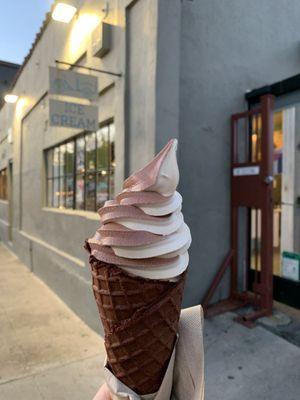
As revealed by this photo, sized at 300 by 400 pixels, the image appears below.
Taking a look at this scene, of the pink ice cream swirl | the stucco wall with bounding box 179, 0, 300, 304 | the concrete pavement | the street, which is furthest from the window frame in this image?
the pink ice cream swirl

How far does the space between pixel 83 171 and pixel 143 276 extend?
4472 mm

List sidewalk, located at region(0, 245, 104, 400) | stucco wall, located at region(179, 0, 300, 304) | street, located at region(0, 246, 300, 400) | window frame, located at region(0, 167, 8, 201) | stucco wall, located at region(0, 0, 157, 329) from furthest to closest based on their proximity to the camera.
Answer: window frame, located at region(0, 167, 8, 201), stucco wall, located at region(179, 0, 300, 304), stucco wall, located at region(0, 0, 157, 329), sidewalk, located at region(0, 245, 104, 400), street, located at region(0, 246, 300, 400)

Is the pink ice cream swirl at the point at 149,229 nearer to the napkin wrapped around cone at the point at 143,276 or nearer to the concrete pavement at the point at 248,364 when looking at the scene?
the napkin wrapped around cone at the point at 143,276

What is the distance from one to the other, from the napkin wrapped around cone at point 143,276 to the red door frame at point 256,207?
253 cm

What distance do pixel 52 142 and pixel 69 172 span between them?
91 cm

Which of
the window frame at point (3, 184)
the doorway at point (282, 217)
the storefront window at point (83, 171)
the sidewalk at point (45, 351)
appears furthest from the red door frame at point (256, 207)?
the window frame at point (3, 184)

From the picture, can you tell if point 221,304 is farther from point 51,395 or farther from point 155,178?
point 155,178

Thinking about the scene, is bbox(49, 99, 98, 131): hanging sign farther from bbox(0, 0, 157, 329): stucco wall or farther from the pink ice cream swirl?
the pink ice cream swirl

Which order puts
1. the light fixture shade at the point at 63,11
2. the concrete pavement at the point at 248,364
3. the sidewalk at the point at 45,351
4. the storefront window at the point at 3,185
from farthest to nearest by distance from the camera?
the storefront window at the point at 3,185 → the light fixture shade at the point at 63,11 → the sidewalk at the point at 45,351 → the concrete pavement at the point at 248,364

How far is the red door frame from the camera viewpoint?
161 inches

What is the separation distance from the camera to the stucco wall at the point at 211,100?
13.9 feet

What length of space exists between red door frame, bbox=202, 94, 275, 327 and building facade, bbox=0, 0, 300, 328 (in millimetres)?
109

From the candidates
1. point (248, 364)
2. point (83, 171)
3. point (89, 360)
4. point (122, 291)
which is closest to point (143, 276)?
point (122, 291)

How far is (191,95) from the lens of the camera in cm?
423
